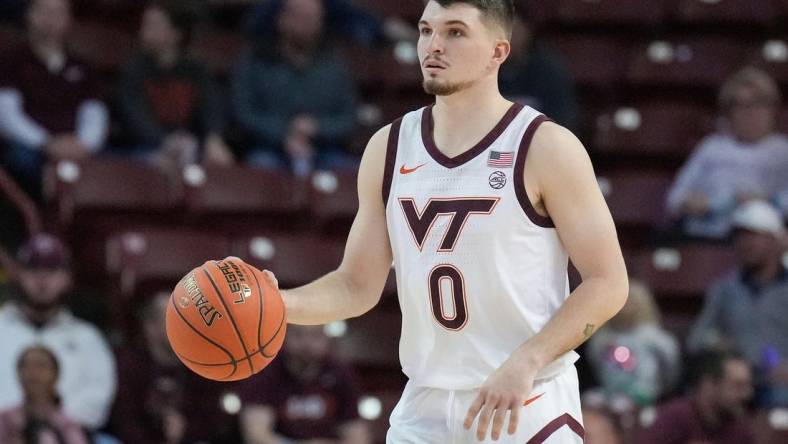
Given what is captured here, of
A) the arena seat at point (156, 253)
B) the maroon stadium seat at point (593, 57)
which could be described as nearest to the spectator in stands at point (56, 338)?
the arena seat at point (156, 253)

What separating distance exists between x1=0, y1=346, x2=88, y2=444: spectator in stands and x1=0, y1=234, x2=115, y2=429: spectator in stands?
26 cm

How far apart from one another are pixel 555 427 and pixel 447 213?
0.68 meters

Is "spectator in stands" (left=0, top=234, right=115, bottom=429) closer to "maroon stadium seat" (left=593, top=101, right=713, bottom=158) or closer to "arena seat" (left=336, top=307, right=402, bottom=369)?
"arena seat" (left=336, top=307, right=402, bottom=369)

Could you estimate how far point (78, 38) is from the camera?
32.5ft

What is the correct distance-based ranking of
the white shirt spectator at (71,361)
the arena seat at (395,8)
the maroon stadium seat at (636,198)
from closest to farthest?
the white shirt spectator at (71,361) → the maroon stadium seat at (636,198) → the arena seat at (395,8)

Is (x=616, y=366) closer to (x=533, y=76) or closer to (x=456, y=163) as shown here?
(x=533, y=76)

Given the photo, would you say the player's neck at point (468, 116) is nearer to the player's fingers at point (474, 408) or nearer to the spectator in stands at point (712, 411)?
the player's fingers at point (474, 408)

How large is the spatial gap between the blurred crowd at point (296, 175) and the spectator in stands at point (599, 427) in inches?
0.5

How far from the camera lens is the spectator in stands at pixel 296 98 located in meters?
9.16

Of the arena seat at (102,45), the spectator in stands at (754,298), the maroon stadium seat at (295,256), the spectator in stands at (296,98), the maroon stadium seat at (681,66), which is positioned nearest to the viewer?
the spectator in stands at (754,298)

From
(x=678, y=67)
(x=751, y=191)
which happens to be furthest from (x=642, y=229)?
(x=678, y=67)

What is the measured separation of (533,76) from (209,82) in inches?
87.1

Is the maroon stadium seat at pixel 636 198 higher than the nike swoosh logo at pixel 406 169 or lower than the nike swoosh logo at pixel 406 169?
lower

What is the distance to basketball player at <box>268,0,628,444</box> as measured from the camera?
400cm
